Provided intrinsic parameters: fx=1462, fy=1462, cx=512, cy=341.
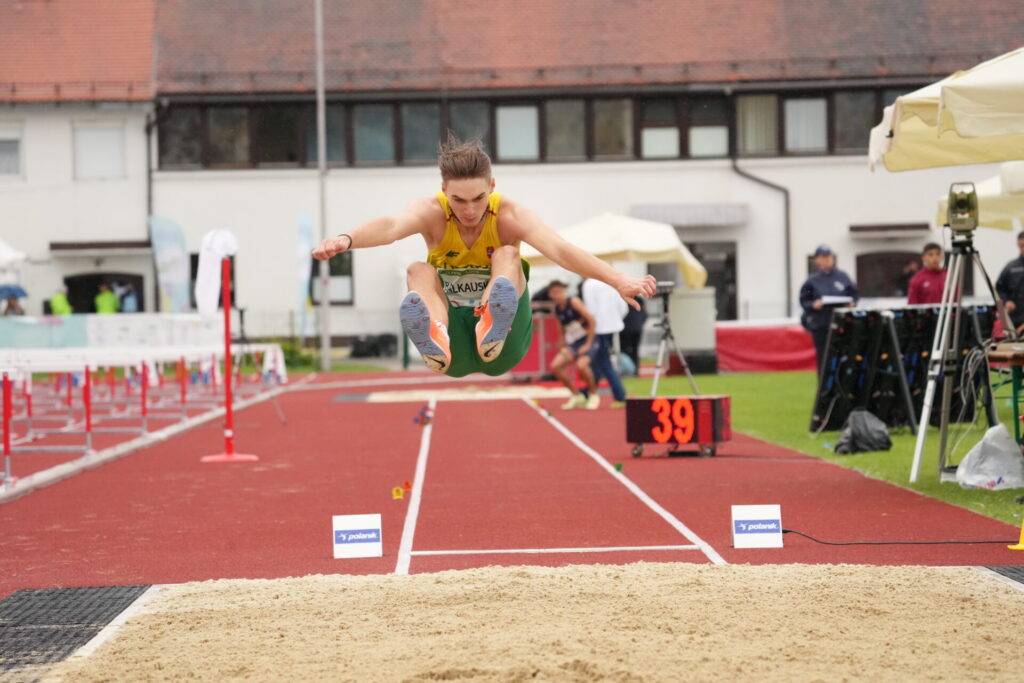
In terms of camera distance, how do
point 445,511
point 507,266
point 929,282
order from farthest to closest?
point 929,282
point 445,511
point 507,266

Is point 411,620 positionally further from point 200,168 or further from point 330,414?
point 200,168

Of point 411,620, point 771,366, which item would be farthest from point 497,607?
point 771,366

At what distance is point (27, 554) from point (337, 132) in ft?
94.3

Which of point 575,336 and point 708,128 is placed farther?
point 708,128

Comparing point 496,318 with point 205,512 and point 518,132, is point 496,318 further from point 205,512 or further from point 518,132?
point 518,132

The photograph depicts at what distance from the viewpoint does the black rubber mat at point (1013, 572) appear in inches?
291

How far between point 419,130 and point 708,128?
288 inches

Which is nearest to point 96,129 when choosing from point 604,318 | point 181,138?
point 181,138

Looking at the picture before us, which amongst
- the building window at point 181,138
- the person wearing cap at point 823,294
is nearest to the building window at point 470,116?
the building window at point 181,138

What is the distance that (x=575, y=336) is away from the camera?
18.9 m

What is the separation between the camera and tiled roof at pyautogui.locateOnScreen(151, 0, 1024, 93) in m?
36.3

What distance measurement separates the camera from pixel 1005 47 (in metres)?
36.5

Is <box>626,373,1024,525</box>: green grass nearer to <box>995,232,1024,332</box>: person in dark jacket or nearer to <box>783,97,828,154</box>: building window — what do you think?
Result: <box>995,232,1024,332</box>: person in dark jacket

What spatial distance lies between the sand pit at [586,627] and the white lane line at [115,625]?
56 mm
